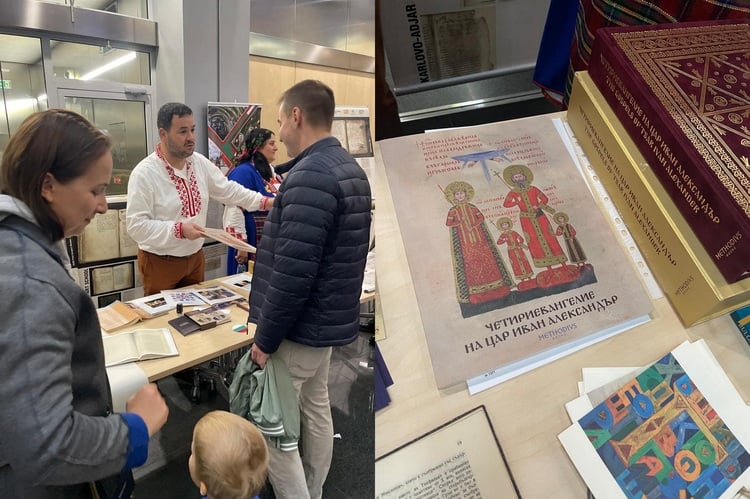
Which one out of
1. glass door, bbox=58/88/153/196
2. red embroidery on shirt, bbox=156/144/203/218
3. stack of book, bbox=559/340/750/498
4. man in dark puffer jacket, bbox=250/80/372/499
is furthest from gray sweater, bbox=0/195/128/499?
glass door, bbox=58/88/153/196

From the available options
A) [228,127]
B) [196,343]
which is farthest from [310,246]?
[228,127]

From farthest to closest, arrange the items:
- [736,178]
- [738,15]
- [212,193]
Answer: [212,193]
[738,15]
[736,178]

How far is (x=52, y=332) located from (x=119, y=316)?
2.96 ft

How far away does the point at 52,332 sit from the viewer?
479mm

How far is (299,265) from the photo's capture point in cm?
85

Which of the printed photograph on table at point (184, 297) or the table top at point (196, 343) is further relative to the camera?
the printed photograph on table at point (184, 297)

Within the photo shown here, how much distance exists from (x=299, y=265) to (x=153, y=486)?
1.08m

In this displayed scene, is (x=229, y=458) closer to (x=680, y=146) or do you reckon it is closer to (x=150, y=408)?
(x=150, y=408)

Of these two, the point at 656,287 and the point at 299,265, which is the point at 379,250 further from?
the point at 299,265

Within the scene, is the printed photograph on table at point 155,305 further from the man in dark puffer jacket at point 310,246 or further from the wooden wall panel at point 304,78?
the wooden wall panel at point 304,78

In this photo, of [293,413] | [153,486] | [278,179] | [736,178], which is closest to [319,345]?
[293,413]

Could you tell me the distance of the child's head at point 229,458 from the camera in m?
0.92

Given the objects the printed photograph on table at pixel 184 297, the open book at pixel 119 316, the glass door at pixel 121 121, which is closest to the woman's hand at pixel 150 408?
the open book at pixel 119 316

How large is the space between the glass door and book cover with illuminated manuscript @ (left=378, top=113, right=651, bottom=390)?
2.60m
